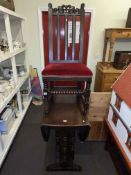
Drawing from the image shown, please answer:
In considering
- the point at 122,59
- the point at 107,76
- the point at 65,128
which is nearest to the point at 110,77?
the point at 107,76

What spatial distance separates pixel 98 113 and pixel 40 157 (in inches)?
36.7

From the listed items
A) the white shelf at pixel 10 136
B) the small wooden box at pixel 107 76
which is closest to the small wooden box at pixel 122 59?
the small wooden box at pixel 107 76

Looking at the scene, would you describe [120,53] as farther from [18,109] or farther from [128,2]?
[18,109]

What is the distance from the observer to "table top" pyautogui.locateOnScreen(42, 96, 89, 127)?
1248 millimetres

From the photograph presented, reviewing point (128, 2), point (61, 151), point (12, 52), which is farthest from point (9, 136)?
point (128, 2)

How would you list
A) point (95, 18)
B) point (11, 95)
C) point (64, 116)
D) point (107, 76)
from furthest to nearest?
point (95, 18) < point (107, 76) < point (11, 95) < point (64, 116)

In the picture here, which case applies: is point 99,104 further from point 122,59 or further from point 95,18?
point 95,18

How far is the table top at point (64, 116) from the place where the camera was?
125cm

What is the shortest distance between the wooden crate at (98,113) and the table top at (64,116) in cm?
33

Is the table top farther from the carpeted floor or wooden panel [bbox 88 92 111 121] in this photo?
the carpeted floor

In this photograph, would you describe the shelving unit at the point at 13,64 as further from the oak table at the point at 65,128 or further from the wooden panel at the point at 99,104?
the wooden panel at the point at 99,104

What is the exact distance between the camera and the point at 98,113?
1.86 meters

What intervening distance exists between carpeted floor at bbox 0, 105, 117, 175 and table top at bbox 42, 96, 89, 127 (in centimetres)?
63

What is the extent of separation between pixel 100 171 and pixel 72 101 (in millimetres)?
832
